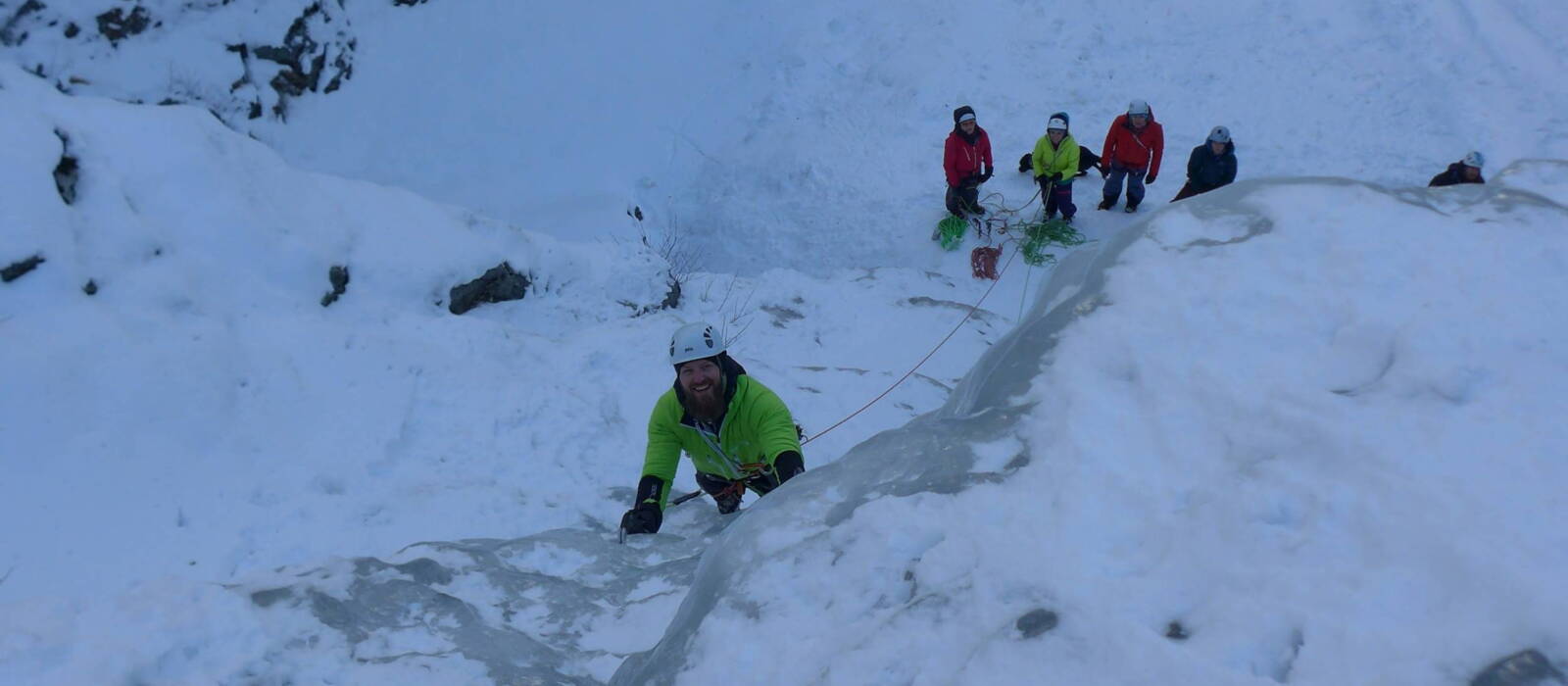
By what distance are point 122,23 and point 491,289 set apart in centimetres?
592

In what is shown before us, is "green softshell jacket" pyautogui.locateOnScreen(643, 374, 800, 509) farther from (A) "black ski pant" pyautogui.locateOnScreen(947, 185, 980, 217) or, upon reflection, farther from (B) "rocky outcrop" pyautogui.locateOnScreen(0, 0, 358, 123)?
(B) "rocky outcrop" pyautogui.locateOnScreen(0, 0, 358, 123)

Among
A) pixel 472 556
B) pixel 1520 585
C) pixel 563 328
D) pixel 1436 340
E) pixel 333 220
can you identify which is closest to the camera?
pixel 1520 585

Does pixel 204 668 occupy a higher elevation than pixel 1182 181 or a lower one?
lower

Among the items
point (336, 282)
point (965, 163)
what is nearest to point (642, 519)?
point (336, 282)

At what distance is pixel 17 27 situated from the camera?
33.1 ft

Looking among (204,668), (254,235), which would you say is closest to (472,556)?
(204,668)

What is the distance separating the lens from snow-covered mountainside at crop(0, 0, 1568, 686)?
2.79 metres

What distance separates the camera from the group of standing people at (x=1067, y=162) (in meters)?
9.98

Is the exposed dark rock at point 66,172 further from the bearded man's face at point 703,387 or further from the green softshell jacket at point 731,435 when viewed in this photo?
the bearded man's face at point 703,387

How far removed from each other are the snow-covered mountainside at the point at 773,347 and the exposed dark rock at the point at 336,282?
4 centimetres

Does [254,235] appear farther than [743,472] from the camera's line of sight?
Yes

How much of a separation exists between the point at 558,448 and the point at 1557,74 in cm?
1166

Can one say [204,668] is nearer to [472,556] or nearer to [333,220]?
[472,556]

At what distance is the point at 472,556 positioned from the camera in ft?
14.8
